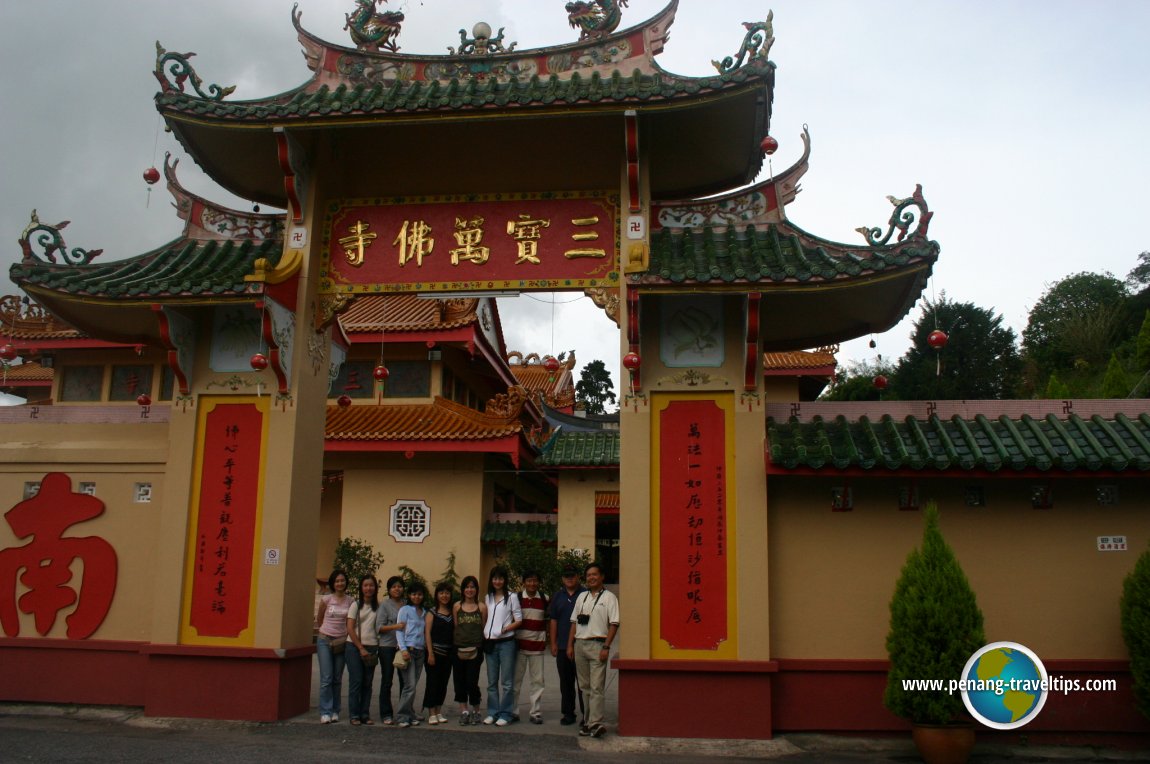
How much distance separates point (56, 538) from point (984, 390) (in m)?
36.4

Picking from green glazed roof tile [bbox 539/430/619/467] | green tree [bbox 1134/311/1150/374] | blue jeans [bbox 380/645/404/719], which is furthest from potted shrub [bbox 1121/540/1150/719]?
green tree [bbox 1134/311/1150/374]

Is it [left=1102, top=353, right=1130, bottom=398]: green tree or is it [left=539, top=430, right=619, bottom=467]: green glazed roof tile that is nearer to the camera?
[left=539, top=430, right=619, bottom=467]: green glazed roof tile

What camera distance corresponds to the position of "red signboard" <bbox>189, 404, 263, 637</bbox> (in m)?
8.84

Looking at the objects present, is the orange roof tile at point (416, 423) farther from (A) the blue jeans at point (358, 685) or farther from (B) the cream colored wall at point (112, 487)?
(A) the blue jeans at point (358, 685)

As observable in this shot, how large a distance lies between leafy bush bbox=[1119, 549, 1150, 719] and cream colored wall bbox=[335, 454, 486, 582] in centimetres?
1164

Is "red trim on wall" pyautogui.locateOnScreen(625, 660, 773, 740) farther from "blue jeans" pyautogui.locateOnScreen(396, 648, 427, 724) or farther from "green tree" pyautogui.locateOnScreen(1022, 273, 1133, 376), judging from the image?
"green tree" pyautogui.locateOnScreen(1022, 273, 1133, 376)

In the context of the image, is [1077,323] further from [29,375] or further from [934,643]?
[29,375]

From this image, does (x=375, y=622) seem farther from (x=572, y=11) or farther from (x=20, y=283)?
(x=572, y=11)

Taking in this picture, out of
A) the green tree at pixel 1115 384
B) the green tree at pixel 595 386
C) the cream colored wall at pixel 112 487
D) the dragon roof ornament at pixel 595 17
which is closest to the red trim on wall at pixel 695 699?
the cream colored wall at pixel 112 487

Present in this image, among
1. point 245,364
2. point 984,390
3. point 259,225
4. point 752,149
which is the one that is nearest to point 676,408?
point 752,149

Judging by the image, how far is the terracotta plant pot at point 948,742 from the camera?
7109 millimetres

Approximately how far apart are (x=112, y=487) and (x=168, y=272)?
2.32 metres

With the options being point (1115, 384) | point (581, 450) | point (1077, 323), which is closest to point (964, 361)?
point (1077, 323)

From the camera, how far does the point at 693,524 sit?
8.31m
